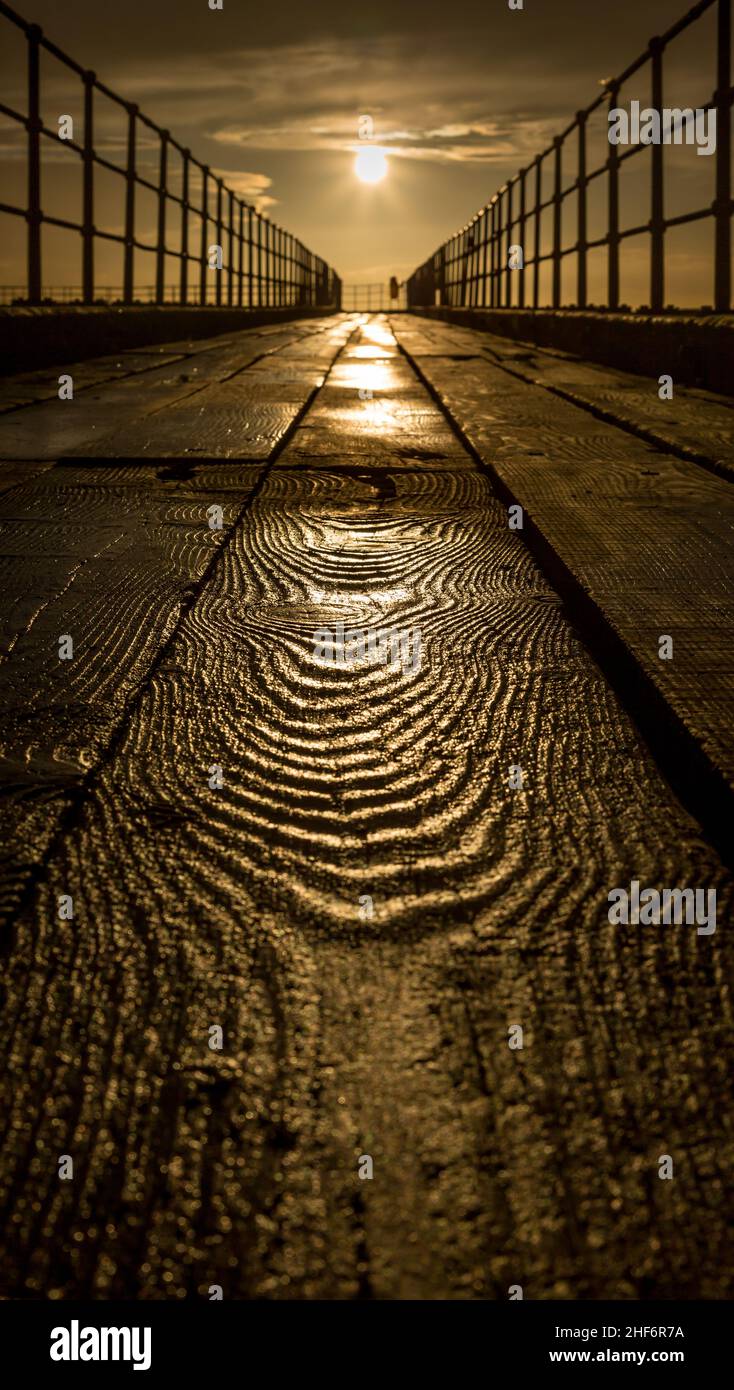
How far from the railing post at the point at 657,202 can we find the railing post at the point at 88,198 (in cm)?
398

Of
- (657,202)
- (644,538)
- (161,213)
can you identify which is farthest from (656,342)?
(161,213)

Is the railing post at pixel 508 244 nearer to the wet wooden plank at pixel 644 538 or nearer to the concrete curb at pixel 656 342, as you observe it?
the concrete curb at pixel 656 342

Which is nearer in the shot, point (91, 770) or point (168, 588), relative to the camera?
point (91, 770)

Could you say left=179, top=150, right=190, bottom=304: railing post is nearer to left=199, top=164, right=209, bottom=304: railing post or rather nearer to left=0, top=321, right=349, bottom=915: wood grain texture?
left=199, top=164, right=209, bottom=304: railing post

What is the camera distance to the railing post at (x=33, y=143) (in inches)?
277

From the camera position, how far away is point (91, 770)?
1.27 meters

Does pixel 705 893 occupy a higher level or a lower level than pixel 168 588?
lower

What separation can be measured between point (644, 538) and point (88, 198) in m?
8.02

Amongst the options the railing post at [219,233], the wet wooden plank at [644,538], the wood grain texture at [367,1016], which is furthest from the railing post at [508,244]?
the wood grain texture at [367,1016]

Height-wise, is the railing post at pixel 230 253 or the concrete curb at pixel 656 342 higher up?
the railing post at pixel 230 253

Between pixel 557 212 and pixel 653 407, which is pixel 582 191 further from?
pixel 653 407
